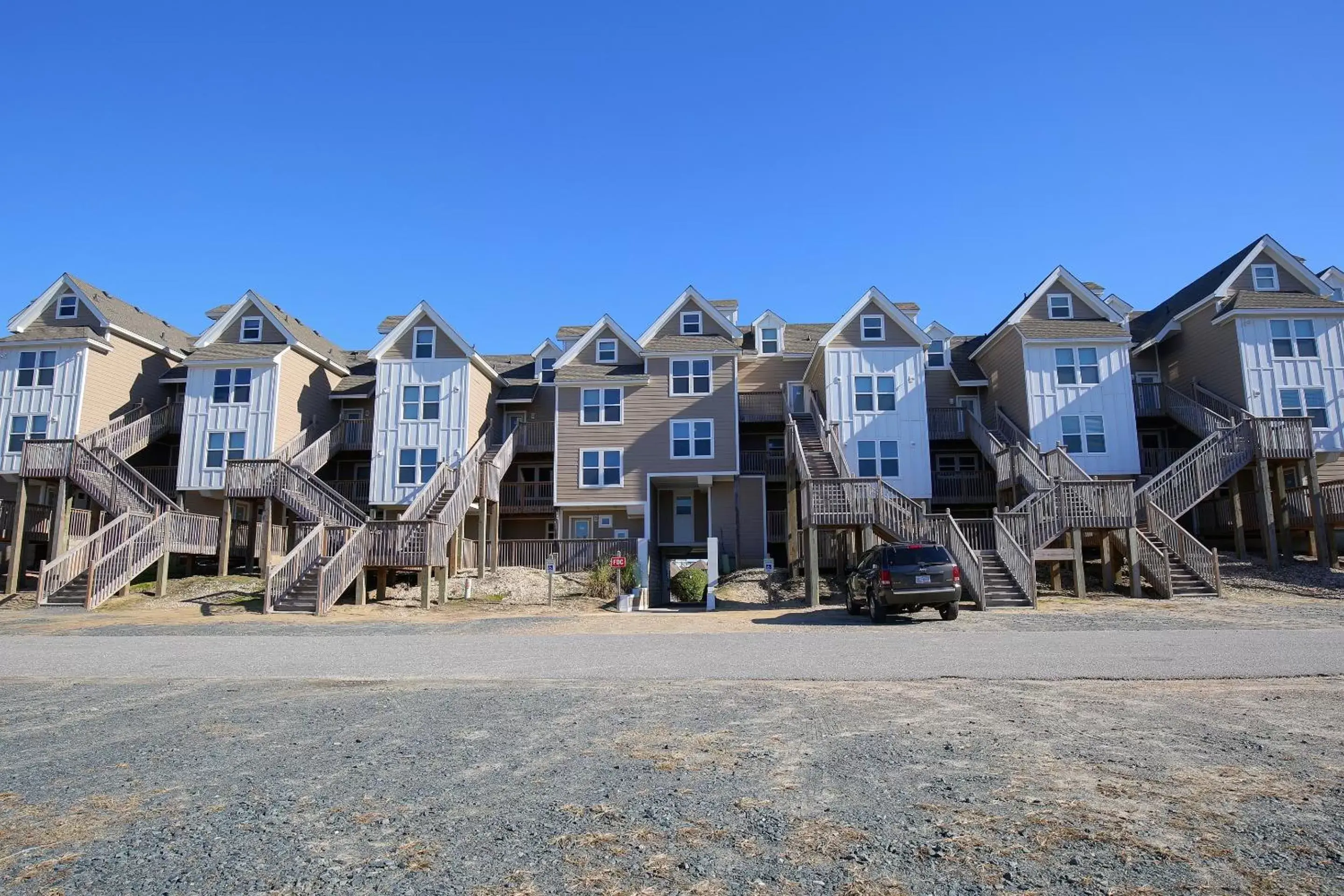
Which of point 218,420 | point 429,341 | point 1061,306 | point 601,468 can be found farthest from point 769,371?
point 218,420

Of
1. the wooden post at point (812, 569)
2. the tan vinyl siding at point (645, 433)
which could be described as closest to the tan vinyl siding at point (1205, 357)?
the tan vinyl siding at point (645, 433)

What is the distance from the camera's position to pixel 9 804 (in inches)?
226

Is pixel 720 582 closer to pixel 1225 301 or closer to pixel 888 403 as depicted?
pixel 888 403

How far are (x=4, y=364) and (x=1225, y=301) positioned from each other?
48.4 metres

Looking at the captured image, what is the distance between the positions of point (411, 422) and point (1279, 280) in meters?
34.5

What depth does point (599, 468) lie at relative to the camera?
33906mm

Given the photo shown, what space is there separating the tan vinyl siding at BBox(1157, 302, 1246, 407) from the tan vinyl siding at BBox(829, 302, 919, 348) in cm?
1108

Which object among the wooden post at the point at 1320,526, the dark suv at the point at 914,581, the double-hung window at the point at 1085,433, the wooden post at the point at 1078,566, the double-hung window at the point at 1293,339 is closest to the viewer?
the dark suv at the point at 914,581

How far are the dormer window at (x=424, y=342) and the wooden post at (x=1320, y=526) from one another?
3167cm

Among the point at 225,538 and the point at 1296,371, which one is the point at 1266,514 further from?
the point at 225,538

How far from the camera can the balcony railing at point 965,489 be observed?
33031 millimetres

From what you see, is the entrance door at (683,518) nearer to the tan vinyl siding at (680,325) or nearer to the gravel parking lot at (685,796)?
the tan vinyl siding at (680,325)

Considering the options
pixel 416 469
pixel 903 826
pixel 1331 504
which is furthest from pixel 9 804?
pixel 1331 504

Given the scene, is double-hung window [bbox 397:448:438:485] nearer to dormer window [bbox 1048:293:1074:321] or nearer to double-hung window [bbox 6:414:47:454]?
double-hung window [bbox 6:414:47:454]
